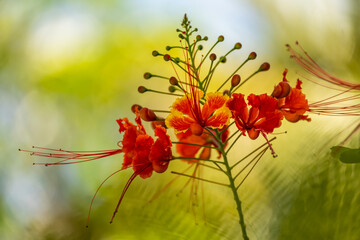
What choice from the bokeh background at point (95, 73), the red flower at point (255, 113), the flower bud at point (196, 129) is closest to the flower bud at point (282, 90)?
the red flower at point (255, 113)

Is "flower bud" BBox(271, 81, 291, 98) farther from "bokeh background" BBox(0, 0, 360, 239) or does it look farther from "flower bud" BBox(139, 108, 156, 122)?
"bokeh background" BBox(0, 0, 360, 239)

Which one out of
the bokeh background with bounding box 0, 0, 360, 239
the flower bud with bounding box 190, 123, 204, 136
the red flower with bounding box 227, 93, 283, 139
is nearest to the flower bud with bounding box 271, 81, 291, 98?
the red flower with bounding box 227, 93, 283, 139

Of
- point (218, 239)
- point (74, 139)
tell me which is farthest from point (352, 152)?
point (74, 139)

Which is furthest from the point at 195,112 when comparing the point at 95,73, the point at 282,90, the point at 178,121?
the point at 95,73

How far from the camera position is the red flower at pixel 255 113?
0.64 meters

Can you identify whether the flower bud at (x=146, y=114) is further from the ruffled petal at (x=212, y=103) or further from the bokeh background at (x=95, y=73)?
the bokeh background at (x=95, y=73)

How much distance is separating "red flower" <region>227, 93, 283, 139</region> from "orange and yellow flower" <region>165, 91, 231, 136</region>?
0.02 m

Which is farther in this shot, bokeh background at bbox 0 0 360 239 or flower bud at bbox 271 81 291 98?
bokeh background at bbox 0 0 360 239

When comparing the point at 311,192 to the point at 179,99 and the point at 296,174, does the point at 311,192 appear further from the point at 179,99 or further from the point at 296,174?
the point at 179,99

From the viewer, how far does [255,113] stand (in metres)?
0.64

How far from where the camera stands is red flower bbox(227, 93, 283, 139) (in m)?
0.64

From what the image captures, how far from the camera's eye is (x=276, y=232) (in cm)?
80

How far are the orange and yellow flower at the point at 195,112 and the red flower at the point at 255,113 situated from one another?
0.02 m

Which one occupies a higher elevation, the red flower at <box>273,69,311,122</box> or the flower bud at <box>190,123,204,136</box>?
the red flower at <box>273,69,311,122</box>
